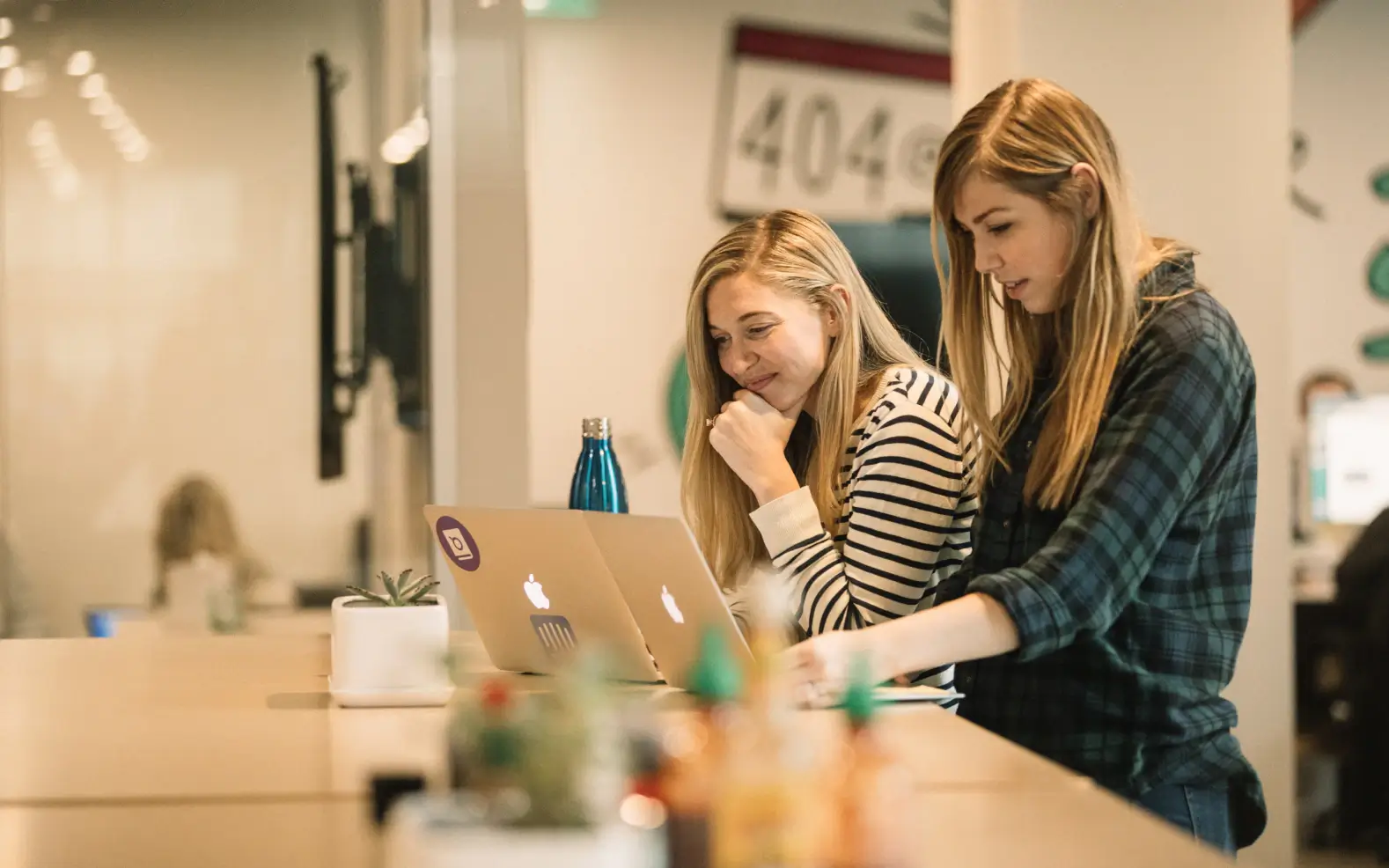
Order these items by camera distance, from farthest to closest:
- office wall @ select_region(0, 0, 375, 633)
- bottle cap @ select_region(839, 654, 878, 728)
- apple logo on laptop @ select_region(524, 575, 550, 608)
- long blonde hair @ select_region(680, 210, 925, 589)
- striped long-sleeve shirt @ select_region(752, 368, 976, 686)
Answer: office wall @ select_region(0, 0, 375, 633)
long blonde hair @ select_region(680, 210, 925, 589)
striped long-sleeve shirt @ select_region(752, 368, 976, 686)
apple logo on laptop @ select_region(524, 575, 550, 608)
bottle cap @ select_region(839, 654, 878, 728)

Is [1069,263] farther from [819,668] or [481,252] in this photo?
[481,252]

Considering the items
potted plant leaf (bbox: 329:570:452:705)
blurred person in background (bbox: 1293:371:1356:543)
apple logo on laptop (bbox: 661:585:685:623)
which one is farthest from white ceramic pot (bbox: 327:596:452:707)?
blurred person in background (bbox: 1293:371:1356:543)

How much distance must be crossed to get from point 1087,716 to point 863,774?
2.88ft

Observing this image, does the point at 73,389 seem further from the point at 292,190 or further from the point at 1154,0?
the point at 1154,0

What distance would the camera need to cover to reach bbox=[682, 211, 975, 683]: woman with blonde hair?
5.74 ft

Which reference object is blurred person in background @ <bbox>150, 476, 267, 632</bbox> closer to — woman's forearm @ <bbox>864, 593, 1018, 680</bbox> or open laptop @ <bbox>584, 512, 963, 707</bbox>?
open laptop @ <bbox>584, 512, 963, 707</bbox>

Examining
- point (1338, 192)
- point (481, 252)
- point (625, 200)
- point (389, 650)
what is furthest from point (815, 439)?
point (1338, 192)

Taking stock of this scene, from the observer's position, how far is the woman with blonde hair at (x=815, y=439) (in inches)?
68.9

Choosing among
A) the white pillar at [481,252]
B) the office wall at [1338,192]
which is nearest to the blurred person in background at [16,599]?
the white pillar at [481,252]

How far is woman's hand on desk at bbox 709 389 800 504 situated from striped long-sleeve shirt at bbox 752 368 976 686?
0.03m

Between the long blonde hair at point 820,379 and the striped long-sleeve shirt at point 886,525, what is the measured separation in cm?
12

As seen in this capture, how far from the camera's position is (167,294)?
13.3 feet

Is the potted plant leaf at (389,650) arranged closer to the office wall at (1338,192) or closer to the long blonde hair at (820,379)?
the long blonde hair at (820,379)

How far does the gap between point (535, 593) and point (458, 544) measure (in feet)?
0.35
